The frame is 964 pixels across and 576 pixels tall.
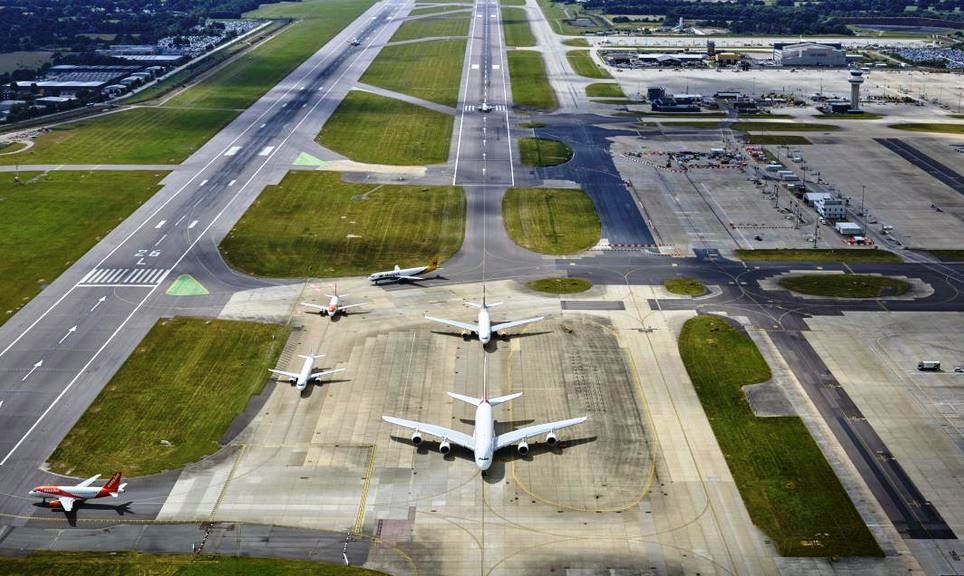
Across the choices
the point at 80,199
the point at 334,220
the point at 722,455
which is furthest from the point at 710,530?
the point at 80,199

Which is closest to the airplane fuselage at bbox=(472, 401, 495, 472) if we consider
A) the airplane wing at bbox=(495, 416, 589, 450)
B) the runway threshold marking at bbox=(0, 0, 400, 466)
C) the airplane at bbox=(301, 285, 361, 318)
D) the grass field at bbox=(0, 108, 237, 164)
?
the airplane wing at bbox=(495, 416, 589, 450)

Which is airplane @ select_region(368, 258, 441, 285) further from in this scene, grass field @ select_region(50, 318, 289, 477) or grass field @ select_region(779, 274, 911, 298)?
grass field @ select_region(779, 274, 911, 298)

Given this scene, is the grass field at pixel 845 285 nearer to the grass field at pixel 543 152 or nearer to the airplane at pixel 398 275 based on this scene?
the airplane at pixel 398 275

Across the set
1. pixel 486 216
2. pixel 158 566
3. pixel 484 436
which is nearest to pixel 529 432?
pixel 484 436

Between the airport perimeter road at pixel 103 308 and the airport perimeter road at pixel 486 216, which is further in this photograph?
the airport perimeter road at pixel 486 216

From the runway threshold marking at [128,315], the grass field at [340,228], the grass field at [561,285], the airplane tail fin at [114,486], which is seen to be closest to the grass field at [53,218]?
the runway threshold marking at [128,315]

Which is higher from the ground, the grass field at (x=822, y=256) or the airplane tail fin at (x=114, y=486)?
the grass field at (x=822, y=256)
